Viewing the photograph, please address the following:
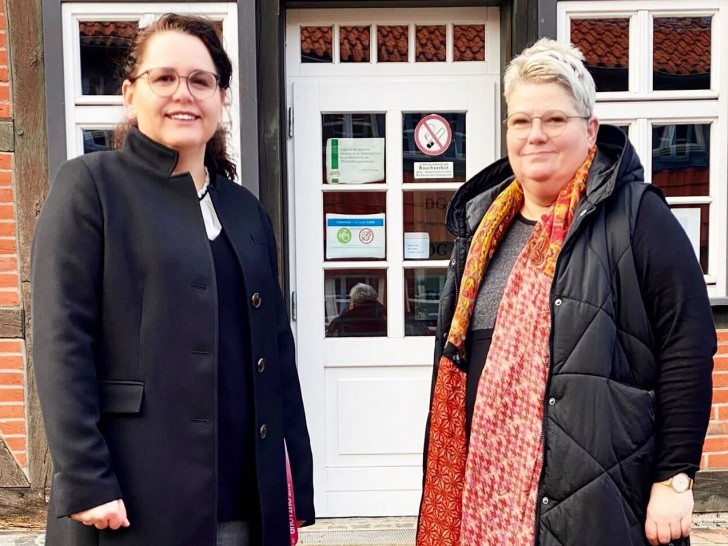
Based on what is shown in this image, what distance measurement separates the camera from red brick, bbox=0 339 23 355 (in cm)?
362

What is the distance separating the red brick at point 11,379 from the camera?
362 cm

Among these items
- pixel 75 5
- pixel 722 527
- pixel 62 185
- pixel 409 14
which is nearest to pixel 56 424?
pixel 62 185

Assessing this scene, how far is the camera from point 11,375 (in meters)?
3.63

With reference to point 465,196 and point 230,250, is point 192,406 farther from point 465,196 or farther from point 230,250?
point 465,196

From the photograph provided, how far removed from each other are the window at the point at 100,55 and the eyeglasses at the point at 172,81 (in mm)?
1800

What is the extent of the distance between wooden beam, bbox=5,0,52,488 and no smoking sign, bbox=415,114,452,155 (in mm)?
1673

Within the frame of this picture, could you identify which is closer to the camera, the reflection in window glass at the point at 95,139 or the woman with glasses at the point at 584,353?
the woman with glasses at the point at 584,353

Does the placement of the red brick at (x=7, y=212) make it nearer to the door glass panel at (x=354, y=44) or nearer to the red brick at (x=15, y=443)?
the red brick at (x=15, y=443)

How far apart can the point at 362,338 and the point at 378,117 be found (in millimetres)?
1078

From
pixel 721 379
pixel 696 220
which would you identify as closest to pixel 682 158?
pixel 696 220

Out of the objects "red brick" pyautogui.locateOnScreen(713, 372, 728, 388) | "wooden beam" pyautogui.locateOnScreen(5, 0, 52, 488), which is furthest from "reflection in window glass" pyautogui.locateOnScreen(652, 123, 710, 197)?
"wooden beam" pyautogui.locateOnScreen(5, 0, 52, 488)

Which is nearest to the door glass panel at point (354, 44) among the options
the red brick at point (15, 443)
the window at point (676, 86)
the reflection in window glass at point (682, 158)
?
the window at point (676, 86)

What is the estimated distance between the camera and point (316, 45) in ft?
12.5

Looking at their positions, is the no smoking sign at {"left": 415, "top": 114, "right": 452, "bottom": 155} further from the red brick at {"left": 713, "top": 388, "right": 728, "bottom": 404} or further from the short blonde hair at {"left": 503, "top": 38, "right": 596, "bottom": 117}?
the short blonde hair at {"left": 503, "top": 38, "right": 596, "bottom": 117}
